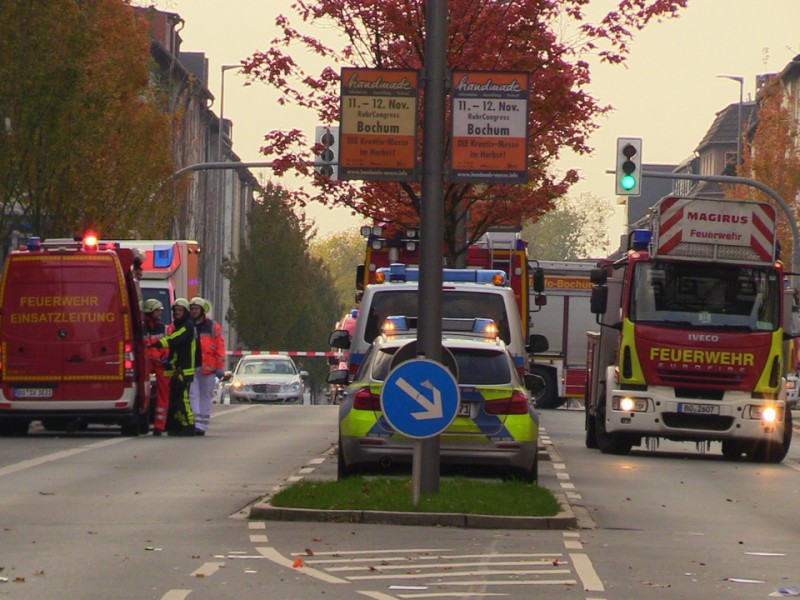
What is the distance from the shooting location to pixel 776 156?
2628 inches

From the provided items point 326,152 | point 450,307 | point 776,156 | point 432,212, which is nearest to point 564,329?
point 326,152

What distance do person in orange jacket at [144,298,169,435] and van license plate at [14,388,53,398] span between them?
1.63 metres

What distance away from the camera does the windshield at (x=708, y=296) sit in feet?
83.0

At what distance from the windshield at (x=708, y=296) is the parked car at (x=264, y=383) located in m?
27.3

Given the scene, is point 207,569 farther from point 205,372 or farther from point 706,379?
point 205,372

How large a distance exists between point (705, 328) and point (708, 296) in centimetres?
42

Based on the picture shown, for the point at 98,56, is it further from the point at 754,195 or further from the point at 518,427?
the point at 754,195

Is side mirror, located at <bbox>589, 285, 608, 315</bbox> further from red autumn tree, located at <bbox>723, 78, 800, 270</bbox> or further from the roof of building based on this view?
the roof of building

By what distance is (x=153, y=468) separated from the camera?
20.8 meters

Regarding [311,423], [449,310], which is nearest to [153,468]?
[449,310]

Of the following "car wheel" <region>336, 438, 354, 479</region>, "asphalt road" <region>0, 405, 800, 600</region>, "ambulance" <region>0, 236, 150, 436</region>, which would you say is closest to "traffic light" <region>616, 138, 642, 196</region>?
"ambulance" <region>0, 236, 150, 436</region>

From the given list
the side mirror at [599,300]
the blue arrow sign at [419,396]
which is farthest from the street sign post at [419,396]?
the side mirror at [599,300]

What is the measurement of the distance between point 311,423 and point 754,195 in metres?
38.6

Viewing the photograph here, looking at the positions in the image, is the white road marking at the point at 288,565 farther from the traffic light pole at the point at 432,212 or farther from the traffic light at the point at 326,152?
the traffic light at the point at 326,152
